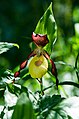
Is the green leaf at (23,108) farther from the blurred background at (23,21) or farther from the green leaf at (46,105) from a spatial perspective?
the blurred background at (23,21)

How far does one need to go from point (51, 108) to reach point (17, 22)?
2.21 meters

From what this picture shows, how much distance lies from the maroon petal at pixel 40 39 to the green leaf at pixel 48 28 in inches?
1.5

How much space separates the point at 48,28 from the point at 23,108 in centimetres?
37

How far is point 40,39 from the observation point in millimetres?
934

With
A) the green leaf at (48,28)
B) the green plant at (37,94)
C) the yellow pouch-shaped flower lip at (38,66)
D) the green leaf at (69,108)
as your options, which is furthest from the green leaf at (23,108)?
the green leaf at (48,28)

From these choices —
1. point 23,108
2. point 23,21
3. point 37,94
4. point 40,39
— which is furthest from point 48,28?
point 23,21

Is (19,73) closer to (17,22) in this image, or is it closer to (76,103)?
(76,103)

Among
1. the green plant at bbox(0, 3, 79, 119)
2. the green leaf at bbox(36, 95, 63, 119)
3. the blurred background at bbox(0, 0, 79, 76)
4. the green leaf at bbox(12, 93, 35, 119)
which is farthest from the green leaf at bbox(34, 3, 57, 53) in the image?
the blurred background at bbox(0, 0, 79, 76)

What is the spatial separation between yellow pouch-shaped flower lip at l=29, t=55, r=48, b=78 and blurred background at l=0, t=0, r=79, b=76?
87 cm

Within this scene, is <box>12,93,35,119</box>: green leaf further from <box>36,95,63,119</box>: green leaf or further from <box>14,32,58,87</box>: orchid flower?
<box>14,32,58,87</box>: orchid flower

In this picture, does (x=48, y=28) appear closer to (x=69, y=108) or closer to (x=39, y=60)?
(x=39, y=60)

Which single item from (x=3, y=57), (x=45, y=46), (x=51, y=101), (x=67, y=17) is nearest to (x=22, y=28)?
(x=3, y=57)

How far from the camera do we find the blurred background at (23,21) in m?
2.24

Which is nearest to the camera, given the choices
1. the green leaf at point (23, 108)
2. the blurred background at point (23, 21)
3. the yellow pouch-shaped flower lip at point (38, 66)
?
the green leaf at point (23, 108)
